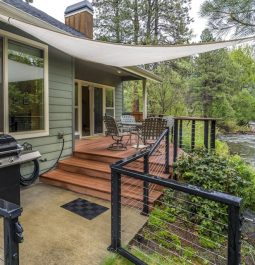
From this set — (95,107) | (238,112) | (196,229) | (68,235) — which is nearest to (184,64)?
(95,107)

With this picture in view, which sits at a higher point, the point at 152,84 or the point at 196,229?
the point at 152,84

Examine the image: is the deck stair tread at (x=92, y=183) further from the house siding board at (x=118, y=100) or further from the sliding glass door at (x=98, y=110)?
the house siding board at (x=118, y=100)

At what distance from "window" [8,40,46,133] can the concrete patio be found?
139cm

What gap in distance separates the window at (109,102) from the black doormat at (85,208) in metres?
5.61

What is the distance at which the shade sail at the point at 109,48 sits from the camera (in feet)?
11.3

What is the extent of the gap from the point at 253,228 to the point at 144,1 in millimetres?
13968

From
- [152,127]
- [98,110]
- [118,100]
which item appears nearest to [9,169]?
[152,127]

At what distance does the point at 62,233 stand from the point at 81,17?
23.1 feet

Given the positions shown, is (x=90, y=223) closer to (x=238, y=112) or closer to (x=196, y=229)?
(x=196, y=229)

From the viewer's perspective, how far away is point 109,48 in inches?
158

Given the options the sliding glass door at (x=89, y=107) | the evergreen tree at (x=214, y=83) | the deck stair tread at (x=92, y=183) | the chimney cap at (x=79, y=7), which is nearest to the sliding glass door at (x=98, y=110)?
the sliding glass door at (x=89, y=107)

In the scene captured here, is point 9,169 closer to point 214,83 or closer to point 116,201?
point 116,201

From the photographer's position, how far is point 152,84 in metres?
15.6

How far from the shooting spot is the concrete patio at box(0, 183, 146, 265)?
2412 millimetres
